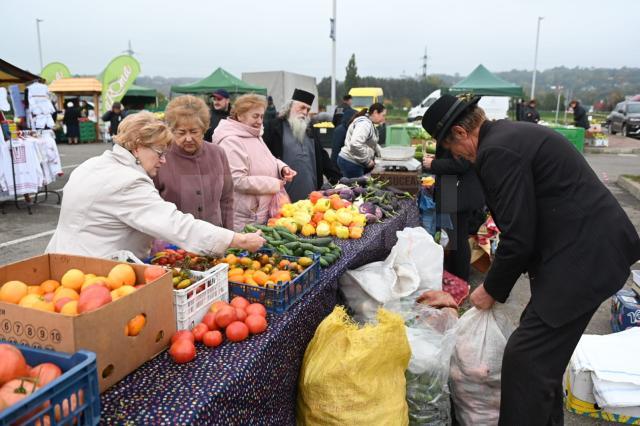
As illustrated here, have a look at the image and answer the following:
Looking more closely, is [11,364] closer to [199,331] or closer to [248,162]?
[199,331]

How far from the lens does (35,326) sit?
148 cm

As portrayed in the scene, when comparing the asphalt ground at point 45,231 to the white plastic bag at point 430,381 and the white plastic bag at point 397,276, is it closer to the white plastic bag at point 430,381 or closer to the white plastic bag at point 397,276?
the white plastic bag at point 430,381

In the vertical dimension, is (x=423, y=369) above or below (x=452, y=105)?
below

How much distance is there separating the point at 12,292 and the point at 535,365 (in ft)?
7.24

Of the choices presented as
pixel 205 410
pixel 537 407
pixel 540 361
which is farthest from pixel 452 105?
pixel 205 410

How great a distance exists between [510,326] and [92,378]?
2.26 meters

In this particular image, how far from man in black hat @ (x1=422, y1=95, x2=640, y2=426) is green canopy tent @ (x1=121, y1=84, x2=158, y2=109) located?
26.3 metres

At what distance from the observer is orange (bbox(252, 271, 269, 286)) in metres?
2.42

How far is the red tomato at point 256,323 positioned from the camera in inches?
82.0

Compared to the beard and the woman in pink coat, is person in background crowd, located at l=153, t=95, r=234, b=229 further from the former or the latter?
the beard

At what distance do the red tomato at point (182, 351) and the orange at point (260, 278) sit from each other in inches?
23.9

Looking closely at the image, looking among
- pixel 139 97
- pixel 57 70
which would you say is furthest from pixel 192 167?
pixel 57 70

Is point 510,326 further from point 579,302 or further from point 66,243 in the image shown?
point 66,243

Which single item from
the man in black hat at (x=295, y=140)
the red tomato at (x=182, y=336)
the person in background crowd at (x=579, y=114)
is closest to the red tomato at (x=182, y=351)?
the red tomato at (x=182, y=336)
